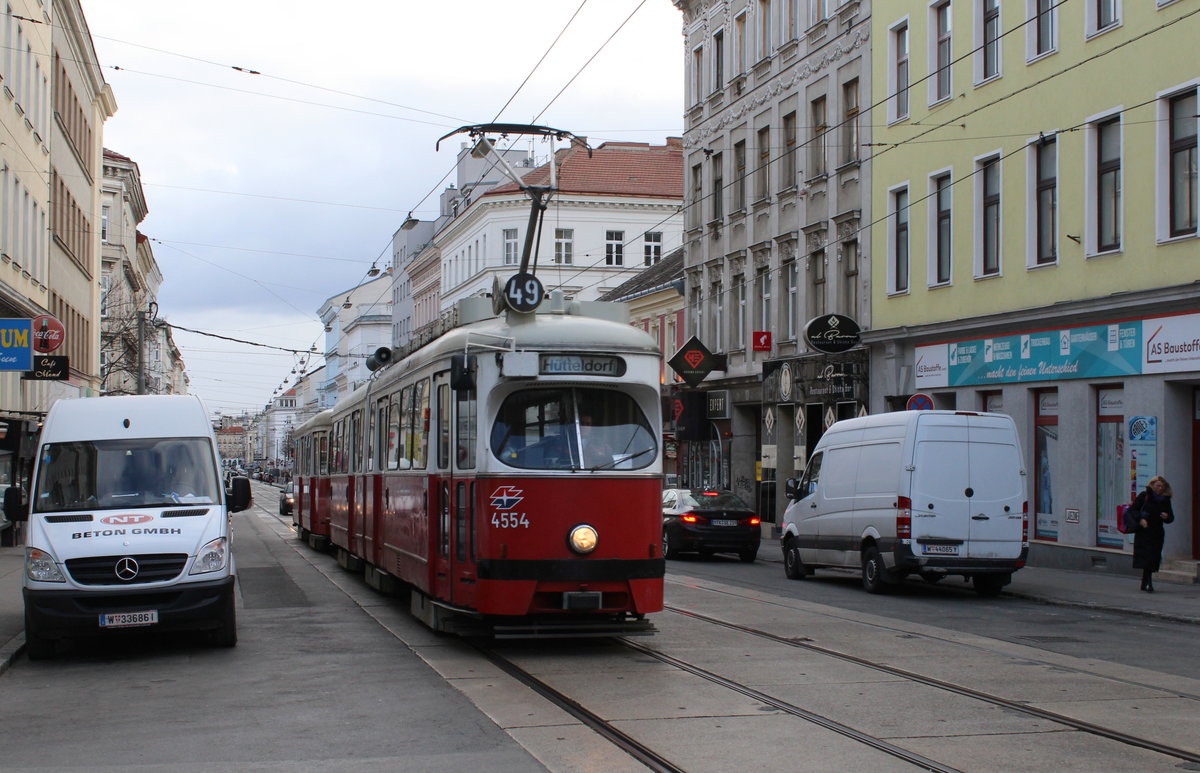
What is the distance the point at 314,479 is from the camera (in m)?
30.3

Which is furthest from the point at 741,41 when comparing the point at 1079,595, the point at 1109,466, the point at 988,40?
the point at 1079,595

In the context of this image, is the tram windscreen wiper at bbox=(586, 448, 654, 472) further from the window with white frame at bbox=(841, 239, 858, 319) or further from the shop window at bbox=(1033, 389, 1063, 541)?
the window with white frame at bbox=(841, 239, 858, 319)

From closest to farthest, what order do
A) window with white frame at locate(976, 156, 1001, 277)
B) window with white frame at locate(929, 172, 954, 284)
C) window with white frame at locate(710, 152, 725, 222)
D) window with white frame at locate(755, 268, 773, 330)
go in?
window with white frame at locate(976, 156, 1001, 277) → window with white frame at locate(929, 172, 954, 284) → window with white frame at locate(755, 268, 773, 330) → window with white frame at locate(710, 152, 725, 222)

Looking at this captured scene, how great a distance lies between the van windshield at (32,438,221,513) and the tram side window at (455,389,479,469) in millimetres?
2461

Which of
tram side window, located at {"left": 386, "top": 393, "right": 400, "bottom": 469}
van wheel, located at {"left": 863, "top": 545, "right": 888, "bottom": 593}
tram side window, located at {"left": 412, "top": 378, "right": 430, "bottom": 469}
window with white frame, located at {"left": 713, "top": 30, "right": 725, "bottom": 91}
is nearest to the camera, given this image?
tram side window, located at {"left": 412, "top": 378, "right": 430, "bottom": 469}

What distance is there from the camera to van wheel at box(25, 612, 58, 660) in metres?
12.3

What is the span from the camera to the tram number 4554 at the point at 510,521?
40.0 feet

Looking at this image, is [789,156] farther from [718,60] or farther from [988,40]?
[988,40]

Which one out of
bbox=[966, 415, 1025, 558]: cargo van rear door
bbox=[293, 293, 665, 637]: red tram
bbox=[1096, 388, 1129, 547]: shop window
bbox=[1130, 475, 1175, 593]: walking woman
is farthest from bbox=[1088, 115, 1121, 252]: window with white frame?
bbox=[293, 293, 665, 637]: red tram

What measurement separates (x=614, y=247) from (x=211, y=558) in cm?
6032

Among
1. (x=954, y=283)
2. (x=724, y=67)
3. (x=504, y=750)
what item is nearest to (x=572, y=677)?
(x=504, y=750)

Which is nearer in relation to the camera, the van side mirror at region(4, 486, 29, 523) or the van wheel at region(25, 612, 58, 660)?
the van wheel at region(25, 612, 58, 660)

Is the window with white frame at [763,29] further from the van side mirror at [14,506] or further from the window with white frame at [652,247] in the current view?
the window with white frame at [652,247]

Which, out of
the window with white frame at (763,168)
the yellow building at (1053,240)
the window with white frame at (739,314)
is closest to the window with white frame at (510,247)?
the window with white frame at (739,314)
